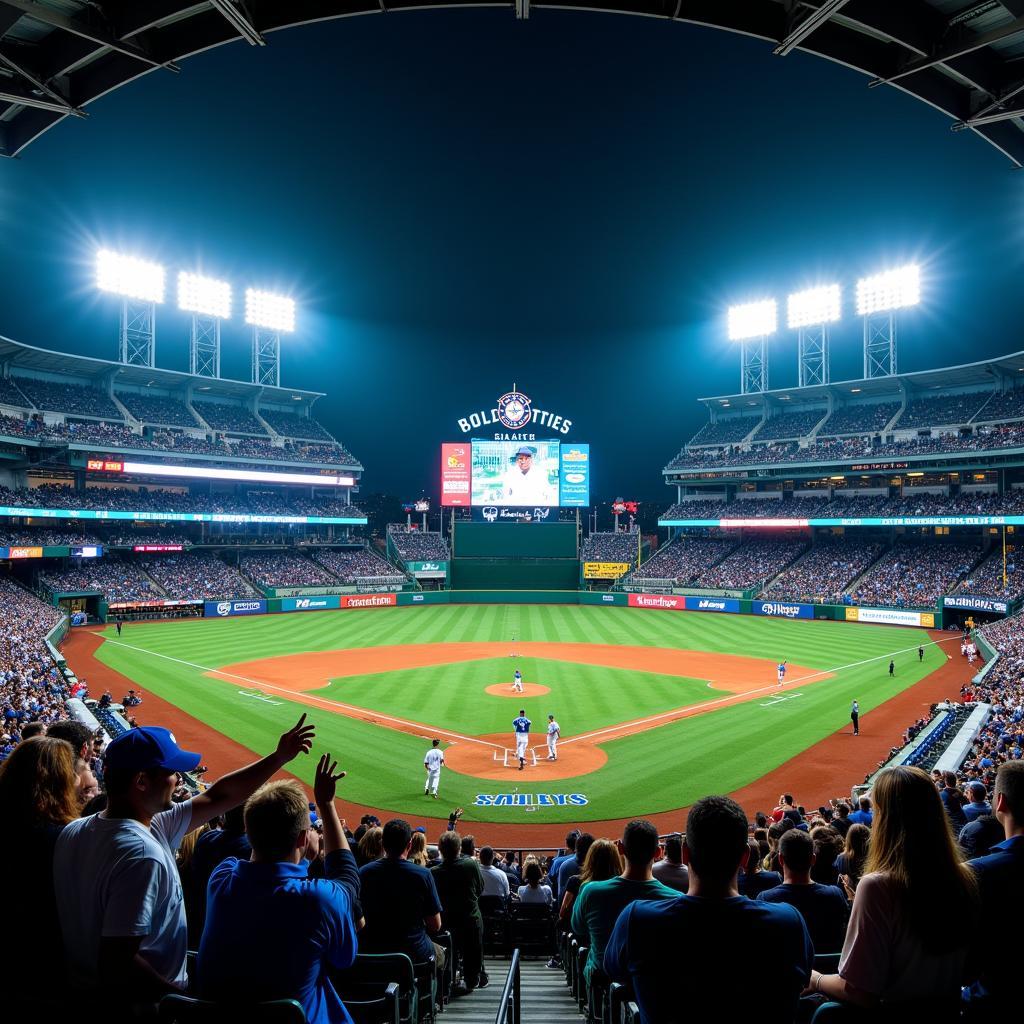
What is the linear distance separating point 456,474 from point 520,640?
89.5ft

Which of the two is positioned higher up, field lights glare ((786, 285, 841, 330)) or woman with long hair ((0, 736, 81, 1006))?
field lights glare ((786, 285, 841, 330))

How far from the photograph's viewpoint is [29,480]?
53.0 meters

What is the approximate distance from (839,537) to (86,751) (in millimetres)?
63354

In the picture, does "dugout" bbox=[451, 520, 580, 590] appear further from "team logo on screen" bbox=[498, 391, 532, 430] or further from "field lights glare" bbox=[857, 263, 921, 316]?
"field lights glare" bbox=[857, 263, 921, 316]

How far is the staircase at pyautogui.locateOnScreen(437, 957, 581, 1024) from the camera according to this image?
18.7ft

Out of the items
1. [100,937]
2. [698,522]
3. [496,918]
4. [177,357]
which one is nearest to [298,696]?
[496,918]

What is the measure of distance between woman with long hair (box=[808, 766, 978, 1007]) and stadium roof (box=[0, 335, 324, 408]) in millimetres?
63804

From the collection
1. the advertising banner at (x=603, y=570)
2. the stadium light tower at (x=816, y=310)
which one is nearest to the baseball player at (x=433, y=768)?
the advertising banner at (x=603, y=570)

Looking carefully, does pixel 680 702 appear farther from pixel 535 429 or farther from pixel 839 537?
pixel 535 429

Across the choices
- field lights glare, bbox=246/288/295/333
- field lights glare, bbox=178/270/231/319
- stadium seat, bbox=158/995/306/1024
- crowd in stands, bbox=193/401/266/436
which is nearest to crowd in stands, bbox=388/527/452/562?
crowd in stands, bbox=193/401/266/436

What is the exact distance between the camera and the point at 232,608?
52.9 meters

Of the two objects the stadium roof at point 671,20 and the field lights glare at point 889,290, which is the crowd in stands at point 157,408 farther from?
the field lights glare at point 889,290

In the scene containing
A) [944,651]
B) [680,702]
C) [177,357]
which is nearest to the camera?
[680,702]

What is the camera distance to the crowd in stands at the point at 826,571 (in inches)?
2076
